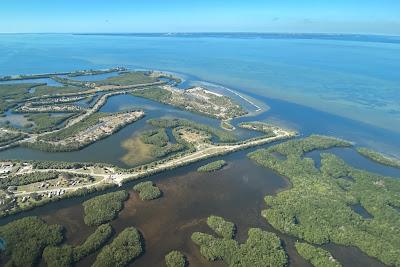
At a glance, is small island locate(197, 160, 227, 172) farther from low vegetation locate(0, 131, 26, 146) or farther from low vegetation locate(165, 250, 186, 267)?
low vegetation locate(0, 131, 26, 146)

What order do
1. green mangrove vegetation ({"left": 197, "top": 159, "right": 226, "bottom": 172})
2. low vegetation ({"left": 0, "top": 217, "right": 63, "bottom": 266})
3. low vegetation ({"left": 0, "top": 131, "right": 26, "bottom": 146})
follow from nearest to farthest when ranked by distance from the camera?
low vegetation ({"left": 0, "top": 217, "right": 63, "bottom": 266})
green mangrove vegetation ({"left": 197, "top": 159, "right": 226, "bottom": 172})
low vegetation ({"left": 0, "top": 131, "right": 26, "bottom": 146})

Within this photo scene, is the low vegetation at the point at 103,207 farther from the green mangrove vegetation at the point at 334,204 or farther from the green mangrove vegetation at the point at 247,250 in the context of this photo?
the green mangrove vegetation at the point at 334,204

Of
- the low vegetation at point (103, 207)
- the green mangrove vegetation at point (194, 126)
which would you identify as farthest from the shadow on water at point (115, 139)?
the low vegetation at point (103, 207)

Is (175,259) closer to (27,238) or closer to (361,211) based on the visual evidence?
(27,238)

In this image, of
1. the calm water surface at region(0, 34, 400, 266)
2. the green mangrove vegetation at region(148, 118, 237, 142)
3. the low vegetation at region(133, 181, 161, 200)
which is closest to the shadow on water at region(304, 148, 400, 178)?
the calm water surface at region(0, 34, 400, 266)

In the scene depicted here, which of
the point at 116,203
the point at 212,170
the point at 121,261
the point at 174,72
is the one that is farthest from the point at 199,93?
the point at 121,261
